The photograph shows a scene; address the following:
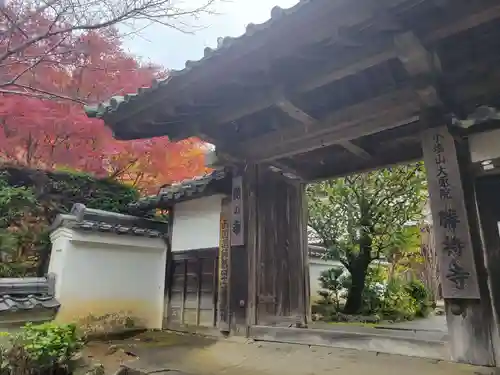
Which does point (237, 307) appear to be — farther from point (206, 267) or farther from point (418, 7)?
point (418, 7)

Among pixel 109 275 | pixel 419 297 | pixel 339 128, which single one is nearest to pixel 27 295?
pixel 109 275

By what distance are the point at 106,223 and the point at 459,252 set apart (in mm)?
6150

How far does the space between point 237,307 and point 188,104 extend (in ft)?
9.41

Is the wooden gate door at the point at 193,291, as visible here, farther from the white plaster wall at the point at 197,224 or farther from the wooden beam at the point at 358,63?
the wooden beam at the point at 358,63

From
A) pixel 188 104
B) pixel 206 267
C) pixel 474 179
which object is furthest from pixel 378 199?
pixel 188 104

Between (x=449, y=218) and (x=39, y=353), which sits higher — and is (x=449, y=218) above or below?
above

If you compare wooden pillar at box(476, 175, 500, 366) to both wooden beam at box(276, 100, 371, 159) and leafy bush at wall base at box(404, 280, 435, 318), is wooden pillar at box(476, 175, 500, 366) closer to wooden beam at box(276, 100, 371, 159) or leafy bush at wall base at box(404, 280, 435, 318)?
wooden beam at box(276, 100, 371, 159)

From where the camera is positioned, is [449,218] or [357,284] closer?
[449,218]

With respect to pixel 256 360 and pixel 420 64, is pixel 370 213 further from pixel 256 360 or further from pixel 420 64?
pixel 420 64

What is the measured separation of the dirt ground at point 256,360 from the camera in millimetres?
3357

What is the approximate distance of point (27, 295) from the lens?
228 inches

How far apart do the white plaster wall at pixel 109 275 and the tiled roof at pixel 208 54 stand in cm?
314

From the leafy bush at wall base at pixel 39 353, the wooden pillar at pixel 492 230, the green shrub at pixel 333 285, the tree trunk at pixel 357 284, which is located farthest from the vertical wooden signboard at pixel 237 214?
the green shrub at pixel 333 285

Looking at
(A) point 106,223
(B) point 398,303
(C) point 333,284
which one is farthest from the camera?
(B) point 398,303
